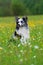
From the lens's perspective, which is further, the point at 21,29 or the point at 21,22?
the point at 21,29

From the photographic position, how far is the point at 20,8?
238 feet

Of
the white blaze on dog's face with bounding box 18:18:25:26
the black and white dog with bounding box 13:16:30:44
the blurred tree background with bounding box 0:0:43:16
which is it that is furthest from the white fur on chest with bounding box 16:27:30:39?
the blurred tree background with bounding box 0:0:43:16

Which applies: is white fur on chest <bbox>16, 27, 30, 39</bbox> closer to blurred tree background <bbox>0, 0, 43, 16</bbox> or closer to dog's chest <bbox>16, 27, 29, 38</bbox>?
dog's chest <bbox>16, 27, 29, 38</bbox>

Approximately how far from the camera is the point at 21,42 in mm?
11469

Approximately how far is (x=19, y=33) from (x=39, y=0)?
75.9 metres

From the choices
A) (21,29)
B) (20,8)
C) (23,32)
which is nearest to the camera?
(21,29)

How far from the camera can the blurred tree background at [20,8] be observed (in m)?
73.6

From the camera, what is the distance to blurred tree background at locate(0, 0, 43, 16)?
73.6 metres

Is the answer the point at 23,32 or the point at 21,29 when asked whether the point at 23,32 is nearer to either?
the point at 23,32

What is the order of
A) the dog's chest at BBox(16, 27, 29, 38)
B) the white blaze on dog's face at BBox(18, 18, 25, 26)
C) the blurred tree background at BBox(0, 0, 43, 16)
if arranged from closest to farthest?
the white blaze on dog's face at BBox(18, 18, 25, 26), the dog's chest at BBox(16, 27, 29, 38), the blurred tree background at BBox(0, 0, 43, 16)

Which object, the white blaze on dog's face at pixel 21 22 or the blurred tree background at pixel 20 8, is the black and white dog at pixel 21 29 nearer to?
the white blaze on dog's face at pixel 21 22

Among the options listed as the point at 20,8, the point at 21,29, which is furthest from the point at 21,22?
the point at 20,8

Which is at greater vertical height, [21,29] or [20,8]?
[21,29]

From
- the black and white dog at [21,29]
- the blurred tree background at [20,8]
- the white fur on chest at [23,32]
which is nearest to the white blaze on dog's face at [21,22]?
the black and white dog at [21,29]
